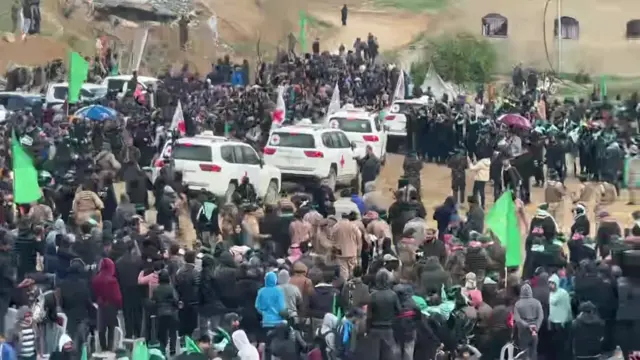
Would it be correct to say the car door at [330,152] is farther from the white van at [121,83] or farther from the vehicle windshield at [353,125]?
the white van at [121,83]

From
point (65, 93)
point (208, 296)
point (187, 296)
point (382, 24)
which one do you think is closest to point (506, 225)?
point (208, 296)

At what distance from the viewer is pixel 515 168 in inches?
1133

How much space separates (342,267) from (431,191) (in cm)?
1359

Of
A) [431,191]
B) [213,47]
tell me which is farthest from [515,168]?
[213,47]

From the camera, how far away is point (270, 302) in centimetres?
1678

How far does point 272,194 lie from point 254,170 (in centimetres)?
73

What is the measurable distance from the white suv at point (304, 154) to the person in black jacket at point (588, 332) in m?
14.0

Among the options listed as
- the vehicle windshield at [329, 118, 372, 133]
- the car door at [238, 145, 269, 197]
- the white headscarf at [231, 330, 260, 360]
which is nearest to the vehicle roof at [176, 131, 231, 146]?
the car door at [238, 145, 269, 197]

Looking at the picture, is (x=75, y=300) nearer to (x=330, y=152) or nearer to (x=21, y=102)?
(x=330, y=152)

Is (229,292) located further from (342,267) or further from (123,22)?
(123,22)

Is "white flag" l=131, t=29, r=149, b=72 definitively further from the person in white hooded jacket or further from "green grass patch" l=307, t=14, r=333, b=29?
the person in white hooded jacket

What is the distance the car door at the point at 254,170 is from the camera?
28.3 metres

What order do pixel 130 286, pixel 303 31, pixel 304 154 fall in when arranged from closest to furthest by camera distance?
pixel 130 286, pixel 304 154, pixel 303 31

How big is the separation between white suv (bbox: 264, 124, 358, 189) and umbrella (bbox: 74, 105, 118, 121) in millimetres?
5283
